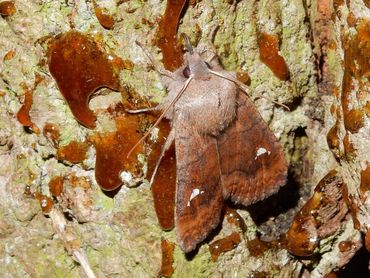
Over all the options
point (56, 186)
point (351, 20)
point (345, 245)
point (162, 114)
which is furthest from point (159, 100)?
point (345, 245)

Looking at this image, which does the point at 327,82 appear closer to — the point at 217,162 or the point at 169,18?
the point at 217,162

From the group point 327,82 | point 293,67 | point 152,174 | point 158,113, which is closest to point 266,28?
point 293,67

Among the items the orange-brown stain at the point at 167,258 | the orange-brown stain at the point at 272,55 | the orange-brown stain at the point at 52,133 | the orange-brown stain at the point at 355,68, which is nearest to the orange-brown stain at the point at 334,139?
the orange-brown stain at the point at 355,68

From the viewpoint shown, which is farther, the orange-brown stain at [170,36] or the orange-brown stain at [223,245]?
the orange-brown stain at [223,245]

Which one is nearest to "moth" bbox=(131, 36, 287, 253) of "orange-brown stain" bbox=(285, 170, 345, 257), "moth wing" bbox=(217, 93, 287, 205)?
"moth wing" bbox=(217, 93, 287, 205)

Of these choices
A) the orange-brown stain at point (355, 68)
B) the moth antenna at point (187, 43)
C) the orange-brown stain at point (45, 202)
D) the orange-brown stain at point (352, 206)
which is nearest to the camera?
the orange-brown stain at point (355, 68)

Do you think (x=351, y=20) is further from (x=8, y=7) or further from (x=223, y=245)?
(x=8, y=7)

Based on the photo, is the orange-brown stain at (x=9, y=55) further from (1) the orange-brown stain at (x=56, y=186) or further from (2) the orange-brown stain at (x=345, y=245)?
(2) the orange-brown stain at (x=345, y=245)
